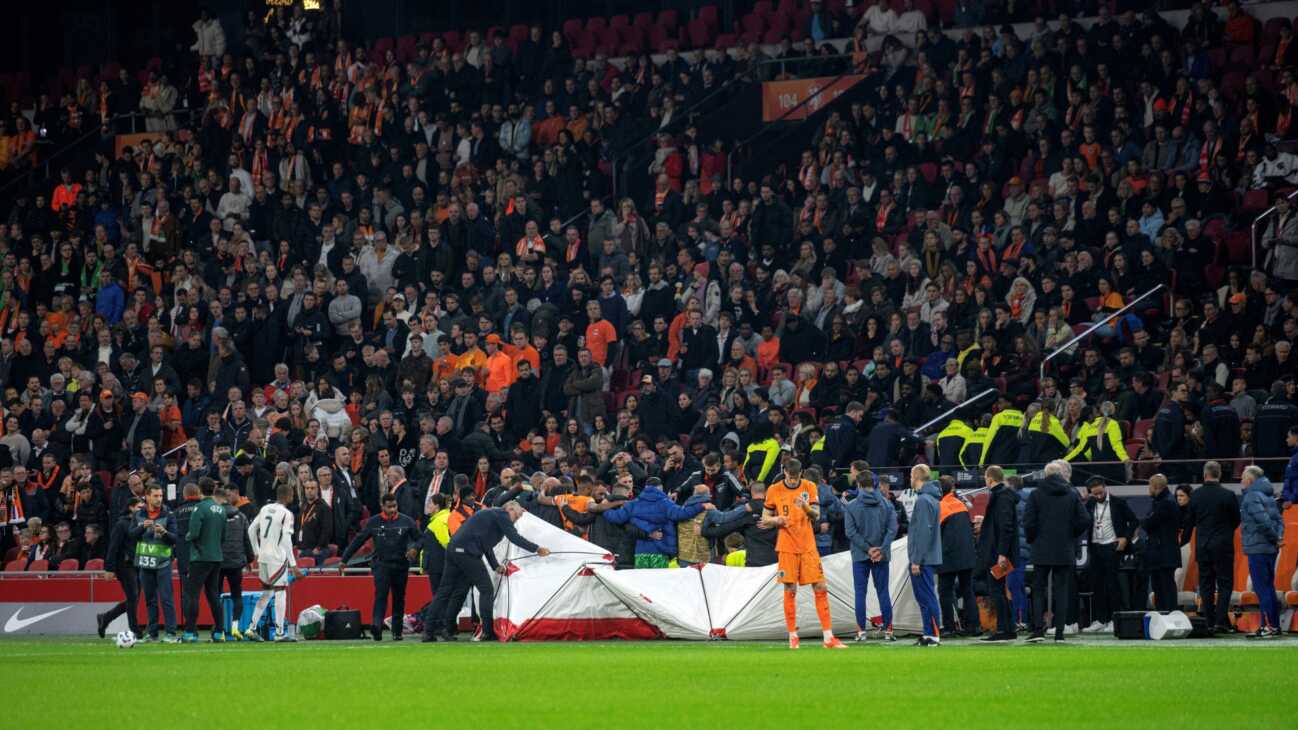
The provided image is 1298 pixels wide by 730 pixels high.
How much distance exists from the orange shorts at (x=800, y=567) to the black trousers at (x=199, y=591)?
24.0 feet

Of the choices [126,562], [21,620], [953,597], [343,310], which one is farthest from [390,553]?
[343,310]

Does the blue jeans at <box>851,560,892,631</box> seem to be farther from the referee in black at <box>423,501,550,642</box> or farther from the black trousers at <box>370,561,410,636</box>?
the black trousers at <box>370,561,410,636</box>

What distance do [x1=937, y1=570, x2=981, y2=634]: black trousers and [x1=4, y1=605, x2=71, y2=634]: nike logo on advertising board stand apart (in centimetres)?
1270

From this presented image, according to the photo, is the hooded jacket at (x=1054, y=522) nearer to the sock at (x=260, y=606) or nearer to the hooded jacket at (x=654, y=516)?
the hooded jacket at (x=654, y=516)

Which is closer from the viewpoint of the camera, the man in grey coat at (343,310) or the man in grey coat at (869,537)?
the man in grey coat at (869,537)

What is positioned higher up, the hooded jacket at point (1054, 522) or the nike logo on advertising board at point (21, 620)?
the hooded jacket at point (1054, 522)

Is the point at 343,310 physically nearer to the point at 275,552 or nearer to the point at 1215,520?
the point at 275,552

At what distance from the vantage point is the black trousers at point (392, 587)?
78.4 ft

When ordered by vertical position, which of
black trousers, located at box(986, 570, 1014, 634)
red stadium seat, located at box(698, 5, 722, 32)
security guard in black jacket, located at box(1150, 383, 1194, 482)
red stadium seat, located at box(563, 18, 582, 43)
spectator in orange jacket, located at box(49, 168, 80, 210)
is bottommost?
black trousers, located at box(986, 570, 1014, 634)

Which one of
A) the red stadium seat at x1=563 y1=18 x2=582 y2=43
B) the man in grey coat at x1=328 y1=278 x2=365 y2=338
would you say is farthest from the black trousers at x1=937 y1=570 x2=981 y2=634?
the red stadium seat at x1=563 y1=18 x2=582 y2=43

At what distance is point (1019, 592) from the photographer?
22766mm

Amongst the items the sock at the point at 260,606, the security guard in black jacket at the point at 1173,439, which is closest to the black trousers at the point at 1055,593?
the security guard in black jacket at the point at 1173,439

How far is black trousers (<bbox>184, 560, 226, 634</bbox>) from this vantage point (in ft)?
76.5

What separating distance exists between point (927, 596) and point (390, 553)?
6.57 m
